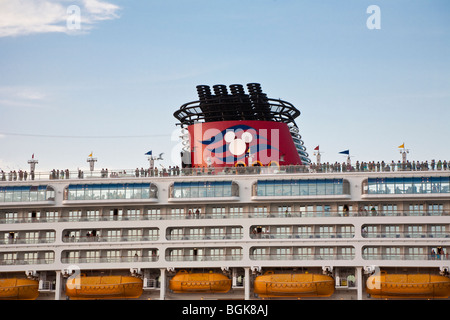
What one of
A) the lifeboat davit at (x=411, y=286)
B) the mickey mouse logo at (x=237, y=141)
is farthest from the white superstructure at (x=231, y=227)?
the mickey mouse logo at (x=237, y=141)

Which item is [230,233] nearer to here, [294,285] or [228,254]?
[228,254]

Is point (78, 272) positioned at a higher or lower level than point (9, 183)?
lower

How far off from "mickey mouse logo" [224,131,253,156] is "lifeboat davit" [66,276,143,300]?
13581mm

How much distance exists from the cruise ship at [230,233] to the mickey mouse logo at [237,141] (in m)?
2.38

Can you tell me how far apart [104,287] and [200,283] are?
700 cm

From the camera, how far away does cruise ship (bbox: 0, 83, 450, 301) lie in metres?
56.7

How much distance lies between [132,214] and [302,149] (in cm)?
2019

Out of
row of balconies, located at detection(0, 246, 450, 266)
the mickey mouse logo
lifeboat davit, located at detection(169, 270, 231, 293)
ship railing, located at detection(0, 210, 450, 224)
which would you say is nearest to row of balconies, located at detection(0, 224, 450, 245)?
ship railing, located at detection(0, 210, 450, 224)

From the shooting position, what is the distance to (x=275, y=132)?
217ft

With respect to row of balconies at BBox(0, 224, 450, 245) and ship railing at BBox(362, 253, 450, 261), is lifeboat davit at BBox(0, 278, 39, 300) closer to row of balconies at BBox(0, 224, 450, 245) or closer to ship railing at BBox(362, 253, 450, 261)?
row of balconies at BBox(0, 224, 450, 245)

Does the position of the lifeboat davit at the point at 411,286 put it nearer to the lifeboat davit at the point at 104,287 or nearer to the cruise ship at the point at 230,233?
the cruise ship at the point at 230,233
